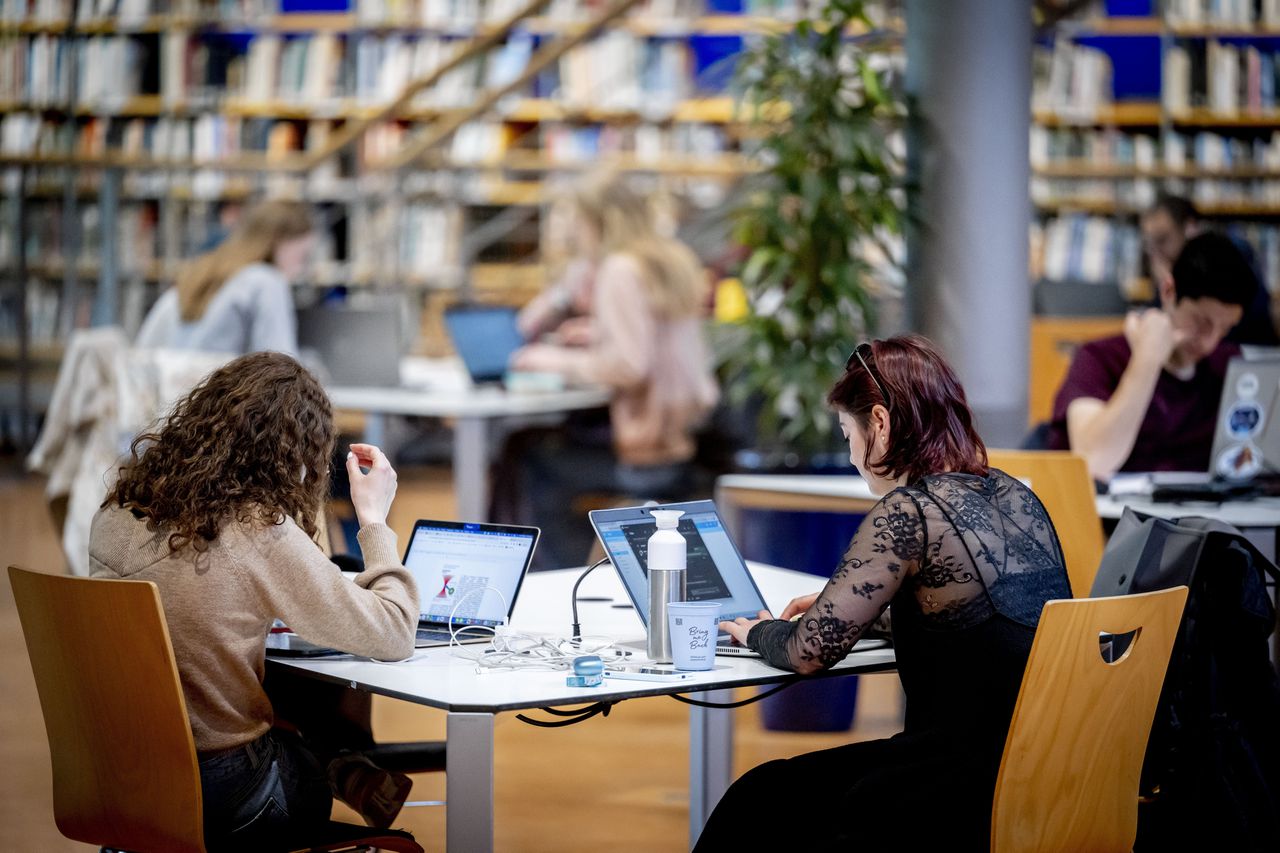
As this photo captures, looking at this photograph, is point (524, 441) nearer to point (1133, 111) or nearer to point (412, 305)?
point (412, 305)

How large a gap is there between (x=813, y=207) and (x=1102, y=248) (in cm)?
375

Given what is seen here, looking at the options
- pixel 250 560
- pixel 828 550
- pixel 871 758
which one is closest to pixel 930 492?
pixel 871 758

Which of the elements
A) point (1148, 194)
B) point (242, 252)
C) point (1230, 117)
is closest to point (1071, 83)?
point (1148, 194)

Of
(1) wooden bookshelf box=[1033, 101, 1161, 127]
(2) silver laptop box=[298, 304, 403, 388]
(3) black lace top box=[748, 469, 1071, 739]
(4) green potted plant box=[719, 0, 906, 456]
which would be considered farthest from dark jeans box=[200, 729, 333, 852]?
(1) wooden bookshelf box=[1033, 101, 1161, 127]

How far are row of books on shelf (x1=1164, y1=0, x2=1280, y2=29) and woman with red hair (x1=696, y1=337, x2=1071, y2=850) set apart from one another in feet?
21.3

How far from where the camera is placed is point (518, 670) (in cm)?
223

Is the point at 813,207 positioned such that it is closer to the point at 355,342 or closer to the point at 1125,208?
the point at 355,342

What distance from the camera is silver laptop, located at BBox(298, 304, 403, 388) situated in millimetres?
5758

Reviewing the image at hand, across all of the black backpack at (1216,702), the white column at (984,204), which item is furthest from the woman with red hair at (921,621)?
the white column at (984,204)

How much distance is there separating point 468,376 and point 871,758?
12.4 ft

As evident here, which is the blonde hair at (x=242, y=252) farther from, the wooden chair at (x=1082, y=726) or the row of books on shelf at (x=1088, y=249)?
the row of books on shelf at (x=1088, y=249)

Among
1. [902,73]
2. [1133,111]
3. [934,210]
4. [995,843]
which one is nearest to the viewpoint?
[995,843]

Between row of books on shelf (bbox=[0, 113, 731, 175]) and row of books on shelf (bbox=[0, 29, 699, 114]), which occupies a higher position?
row of books on shelf (bbox=[0, 29, 699, 114])

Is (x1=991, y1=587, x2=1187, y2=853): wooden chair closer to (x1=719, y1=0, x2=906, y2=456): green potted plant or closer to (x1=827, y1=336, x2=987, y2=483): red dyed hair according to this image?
(x1=827, y1=336, x2=987, y2=483): red dyed hair
